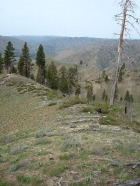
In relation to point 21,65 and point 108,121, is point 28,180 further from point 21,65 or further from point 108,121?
point 21,65

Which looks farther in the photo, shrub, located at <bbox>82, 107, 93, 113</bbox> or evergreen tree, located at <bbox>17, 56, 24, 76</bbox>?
evergreen tree, located at <bbox>17, 56, 24, 76</bbox>

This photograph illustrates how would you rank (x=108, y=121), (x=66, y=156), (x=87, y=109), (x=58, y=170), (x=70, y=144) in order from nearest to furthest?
1. (x=58, y=170)
2. (x=66, y=156)
3. (x=70, y=144)
4. (x=108, y=121)
5. (x=87, y=109)

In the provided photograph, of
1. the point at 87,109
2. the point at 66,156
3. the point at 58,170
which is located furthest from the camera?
the point at 87,109

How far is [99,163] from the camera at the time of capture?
8.89m

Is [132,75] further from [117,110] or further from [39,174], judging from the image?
[39,174]

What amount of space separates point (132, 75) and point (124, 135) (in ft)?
600

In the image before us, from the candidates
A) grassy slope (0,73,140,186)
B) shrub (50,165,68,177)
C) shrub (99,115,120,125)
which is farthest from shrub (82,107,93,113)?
shrub (50,165,68,177)

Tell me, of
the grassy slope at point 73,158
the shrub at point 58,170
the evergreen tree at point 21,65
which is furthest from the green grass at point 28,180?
the evergreen tree at point 21,65

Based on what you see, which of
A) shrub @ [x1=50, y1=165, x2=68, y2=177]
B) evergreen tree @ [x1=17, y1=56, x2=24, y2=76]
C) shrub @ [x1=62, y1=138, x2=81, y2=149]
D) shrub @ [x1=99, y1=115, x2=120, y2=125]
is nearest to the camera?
shrub @ [x1=50, y1=165, x2=68, y2=177]

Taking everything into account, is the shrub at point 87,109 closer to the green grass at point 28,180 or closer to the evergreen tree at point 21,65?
the green grass at point 28,180

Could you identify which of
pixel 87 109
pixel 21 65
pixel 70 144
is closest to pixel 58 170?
pixel 70 144

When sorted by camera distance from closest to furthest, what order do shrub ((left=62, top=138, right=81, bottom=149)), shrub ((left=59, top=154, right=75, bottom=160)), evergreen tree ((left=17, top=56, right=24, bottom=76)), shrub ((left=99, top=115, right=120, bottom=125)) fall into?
1. shrub ((left=59, top=154, right=75, bottom=160))
2. shrub ((left=62, top=138, right=81, bottom=149))
3. shrub ((left=99, top=115, right=120, bottom=125))
4. evergreen tree ((left=17, top=56, right=24, bottom=76))

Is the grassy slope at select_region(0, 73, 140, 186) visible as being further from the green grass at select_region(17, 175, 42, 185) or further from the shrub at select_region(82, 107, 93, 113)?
the shrub at select_region(82, 107, 93, 113)

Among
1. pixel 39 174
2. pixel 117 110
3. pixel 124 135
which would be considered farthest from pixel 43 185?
pixel 117 110
